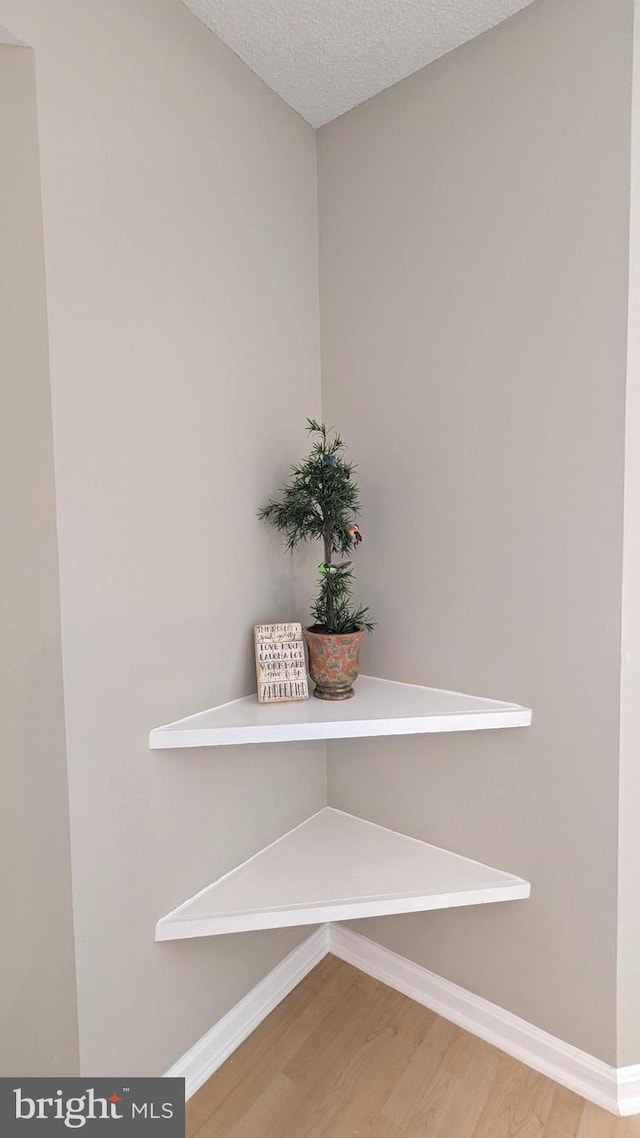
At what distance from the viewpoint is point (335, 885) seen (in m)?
1.43

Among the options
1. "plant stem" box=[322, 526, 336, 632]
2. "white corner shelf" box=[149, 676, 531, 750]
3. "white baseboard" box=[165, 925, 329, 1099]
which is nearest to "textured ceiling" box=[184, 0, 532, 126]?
"plant stem" box=[322, 526, 336, 632]

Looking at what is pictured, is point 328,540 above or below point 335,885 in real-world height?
above

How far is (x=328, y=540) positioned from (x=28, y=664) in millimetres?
736

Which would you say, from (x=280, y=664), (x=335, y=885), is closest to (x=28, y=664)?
(x=280, y=664)

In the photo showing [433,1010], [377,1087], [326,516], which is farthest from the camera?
[433,1010]

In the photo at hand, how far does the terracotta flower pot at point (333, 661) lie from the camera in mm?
1467

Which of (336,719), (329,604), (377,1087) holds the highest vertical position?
(329,604)

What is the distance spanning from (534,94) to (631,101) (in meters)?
0.22

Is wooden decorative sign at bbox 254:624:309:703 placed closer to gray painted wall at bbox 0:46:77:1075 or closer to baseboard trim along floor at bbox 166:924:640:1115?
gray painted wall at bbox 0:46:77:1075

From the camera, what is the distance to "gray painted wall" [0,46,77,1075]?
3.36ft

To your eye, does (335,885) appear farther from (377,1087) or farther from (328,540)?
(328,540)

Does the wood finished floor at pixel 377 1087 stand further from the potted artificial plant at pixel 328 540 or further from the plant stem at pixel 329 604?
the plant stem at pixel 329 604

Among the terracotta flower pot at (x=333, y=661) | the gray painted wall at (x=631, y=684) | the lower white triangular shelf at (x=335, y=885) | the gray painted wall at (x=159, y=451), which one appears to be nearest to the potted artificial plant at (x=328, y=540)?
the terracotta flower pot at (x=333, y=661)

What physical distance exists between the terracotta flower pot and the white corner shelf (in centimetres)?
3
